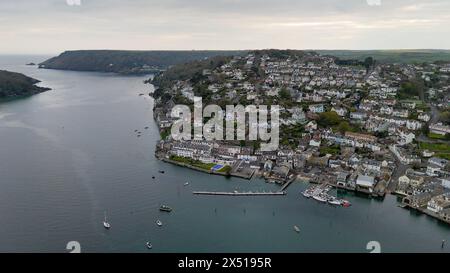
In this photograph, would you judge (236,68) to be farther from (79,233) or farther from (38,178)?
(79,233)

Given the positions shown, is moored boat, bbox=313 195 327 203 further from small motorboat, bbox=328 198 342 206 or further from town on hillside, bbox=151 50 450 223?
town on hillside, bbox=151 50 450 223

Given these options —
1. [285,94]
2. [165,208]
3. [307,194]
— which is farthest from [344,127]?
[165,208]

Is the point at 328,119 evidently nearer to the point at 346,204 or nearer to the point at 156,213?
the point at 346,204

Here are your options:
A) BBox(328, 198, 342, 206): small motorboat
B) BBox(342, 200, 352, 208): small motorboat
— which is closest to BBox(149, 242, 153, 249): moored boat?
BBox(328, 198, 342, 206): small motorboat

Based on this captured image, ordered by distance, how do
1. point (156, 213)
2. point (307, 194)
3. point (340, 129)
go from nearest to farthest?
point (156, 213) → point (307, 194) → point (340, 129)

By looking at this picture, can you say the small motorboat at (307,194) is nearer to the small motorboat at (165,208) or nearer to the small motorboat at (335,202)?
the small motorboat at (335,202)

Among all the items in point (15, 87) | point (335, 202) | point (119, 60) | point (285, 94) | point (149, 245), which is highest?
point (119, 60)

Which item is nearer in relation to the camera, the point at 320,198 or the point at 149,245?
the point at 149,245
